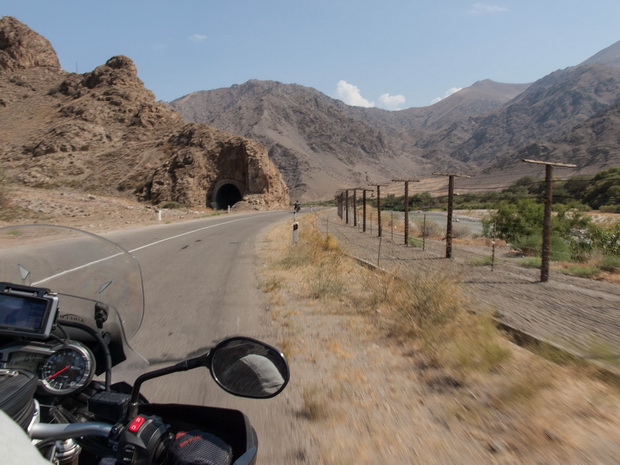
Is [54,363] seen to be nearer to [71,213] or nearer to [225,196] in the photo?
[71,213]

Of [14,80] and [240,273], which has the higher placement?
[14,80]

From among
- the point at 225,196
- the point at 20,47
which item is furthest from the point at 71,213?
the point at 20,47

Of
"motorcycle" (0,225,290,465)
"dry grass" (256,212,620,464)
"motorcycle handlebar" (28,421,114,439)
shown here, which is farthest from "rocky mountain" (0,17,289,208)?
"motorcycle handlebar" (28,421,114,439)

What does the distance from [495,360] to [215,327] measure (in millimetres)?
3728

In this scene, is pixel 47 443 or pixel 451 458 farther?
pixel 451 458

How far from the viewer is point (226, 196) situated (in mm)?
71125

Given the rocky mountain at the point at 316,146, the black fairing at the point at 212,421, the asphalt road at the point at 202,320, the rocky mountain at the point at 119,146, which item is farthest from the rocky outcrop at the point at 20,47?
the black fairing at the point at 212,421

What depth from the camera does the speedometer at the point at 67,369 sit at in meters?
2.28

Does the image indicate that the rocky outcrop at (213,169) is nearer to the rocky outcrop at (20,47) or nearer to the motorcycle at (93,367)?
the rocky outcrop at (20,47)

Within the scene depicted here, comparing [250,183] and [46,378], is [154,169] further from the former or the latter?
[46,378]

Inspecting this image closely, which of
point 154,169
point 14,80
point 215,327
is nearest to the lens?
point 215,327

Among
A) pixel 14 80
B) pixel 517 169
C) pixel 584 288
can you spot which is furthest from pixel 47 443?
pixel 517 169

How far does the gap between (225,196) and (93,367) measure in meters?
69.5

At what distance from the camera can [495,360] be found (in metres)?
4.87
